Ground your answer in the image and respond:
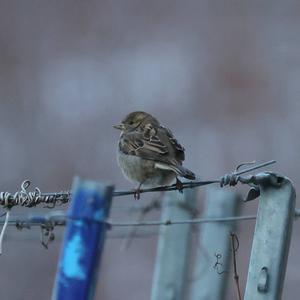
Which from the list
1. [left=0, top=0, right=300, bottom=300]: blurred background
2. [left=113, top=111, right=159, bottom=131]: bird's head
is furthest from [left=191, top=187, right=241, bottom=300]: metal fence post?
[left=0, top=0, right=300, bottom=300]: blurred background

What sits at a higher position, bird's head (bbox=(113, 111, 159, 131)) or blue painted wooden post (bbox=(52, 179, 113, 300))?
bird's head (bbox=(113, 111, 159, 131))

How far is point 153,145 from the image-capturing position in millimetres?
6430

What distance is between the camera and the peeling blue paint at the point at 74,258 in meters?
3.07

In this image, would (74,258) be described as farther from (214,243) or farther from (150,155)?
(150,155)

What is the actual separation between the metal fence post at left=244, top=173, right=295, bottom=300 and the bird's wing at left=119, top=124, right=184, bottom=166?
93.1 inches

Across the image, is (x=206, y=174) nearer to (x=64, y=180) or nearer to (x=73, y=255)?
(x=64, y=180)

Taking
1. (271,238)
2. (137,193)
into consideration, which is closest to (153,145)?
(137,193)

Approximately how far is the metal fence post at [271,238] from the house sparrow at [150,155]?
227 centimetres

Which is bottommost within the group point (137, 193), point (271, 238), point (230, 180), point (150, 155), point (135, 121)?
point (271, 238)

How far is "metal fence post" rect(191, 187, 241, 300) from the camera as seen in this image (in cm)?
548

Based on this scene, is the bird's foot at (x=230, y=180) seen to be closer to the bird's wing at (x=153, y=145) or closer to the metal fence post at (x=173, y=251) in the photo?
the metal fence post at (x=173, y=251)

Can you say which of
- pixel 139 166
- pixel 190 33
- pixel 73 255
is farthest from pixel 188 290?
pixel 190 33

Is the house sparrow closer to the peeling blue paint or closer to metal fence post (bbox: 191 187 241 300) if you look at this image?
metal fence post (bbox: 191 187 241 300)

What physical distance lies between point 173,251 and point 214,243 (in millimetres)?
315
